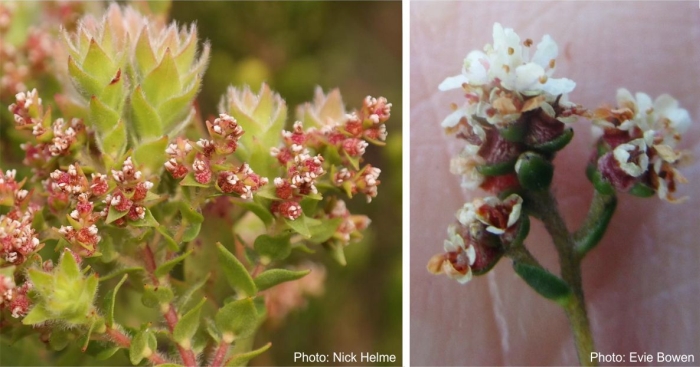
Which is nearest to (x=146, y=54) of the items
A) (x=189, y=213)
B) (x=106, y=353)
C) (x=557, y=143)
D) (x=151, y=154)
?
(x=151, y=154)

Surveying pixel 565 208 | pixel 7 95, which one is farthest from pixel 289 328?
pixel 7 95

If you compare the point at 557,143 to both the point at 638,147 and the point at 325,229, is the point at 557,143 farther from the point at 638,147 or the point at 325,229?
the point at 325,229

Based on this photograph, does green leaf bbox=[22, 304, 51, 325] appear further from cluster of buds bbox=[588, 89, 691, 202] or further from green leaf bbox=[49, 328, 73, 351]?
cluster of buds bbox=[588, 89, 691, 202]

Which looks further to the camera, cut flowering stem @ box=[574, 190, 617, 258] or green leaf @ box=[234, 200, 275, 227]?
cut flowering stem @ box=[574, 190, 617, 258]

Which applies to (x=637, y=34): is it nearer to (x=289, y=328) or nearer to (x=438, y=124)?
(x=438, y=124)

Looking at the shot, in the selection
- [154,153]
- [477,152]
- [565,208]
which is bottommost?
[565,208]

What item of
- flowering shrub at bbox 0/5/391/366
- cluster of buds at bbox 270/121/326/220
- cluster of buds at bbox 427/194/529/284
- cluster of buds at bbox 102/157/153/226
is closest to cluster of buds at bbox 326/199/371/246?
flowering shrub at bbox 0/5/391/366
